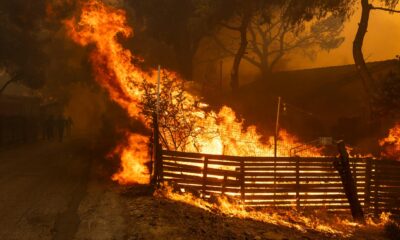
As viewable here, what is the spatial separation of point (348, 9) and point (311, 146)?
9.58 metres

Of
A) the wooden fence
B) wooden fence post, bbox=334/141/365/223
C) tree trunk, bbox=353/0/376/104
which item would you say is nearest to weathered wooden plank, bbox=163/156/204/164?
the wooden fence

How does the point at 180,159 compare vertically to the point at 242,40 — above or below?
below

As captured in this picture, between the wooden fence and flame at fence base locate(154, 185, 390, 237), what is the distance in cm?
Answer: 34

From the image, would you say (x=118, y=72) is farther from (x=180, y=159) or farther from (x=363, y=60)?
(x=363, y=60)

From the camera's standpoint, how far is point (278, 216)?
1231cm

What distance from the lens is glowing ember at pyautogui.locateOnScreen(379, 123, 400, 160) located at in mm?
21931

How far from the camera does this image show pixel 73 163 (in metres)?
18.2

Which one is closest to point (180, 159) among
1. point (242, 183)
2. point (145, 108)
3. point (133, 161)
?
point (242, 183)

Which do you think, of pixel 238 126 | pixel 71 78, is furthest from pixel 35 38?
pixel 238 126

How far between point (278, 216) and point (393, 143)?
13258 mm

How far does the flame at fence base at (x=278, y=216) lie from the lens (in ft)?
37.4

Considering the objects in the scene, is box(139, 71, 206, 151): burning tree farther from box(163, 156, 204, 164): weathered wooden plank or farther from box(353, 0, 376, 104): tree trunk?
box(353, 0, 376, 104): tree trunk

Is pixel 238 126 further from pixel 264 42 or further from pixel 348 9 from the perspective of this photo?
pixel 264 42

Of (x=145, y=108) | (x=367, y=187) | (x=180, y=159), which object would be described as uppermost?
(x=145, y=108)
